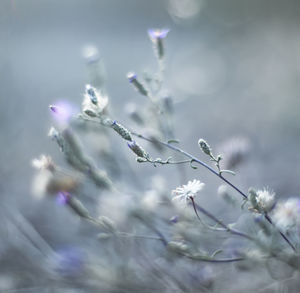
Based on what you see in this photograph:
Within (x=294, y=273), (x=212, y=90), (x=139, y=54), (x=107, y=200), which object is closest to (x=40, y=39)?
(x=139, y=54)

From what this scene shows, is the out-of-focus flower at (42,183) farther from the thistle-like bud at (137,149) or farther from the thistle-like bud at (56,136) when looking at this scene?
the thistle-like bud at (137,149)

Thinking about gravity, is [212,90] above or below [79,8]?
below

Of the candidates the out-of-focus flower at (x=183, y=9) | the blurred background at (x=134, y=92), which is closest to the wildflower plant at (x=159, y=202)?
the blurred background at (x=134, y=92)

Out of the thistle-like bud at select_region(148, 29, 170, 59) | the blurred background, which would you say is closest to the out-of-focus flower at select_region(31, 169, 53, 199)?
the blurred background

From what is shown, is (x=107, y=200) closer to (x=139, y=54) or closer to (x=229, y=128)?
(x=229, y=128)

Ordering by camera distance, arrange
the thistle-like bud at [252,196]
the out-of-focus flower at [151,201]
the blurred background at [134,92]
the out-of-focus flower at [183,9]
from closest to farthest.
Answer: the thistle-like bud at [252,196] < the out-of-focus flower at [151,201] < the blurred background at [134,92] < the out-of-focus flower at [183,9]
